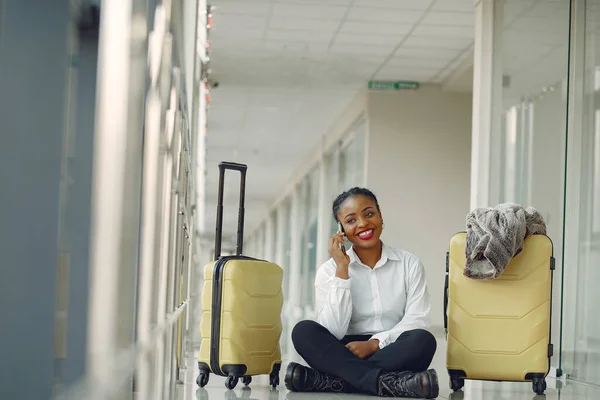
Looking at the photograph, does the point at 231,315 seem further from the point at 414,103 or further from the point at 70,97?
the point at 414,103

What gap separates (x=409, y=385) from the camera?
11.9 feet

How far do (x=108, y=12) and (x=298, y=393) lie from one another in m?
3.02

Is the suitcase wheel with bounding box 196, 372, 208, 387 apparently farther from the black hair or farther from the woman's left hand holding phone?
the black hair

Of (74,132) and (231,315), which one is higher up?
(74,132)

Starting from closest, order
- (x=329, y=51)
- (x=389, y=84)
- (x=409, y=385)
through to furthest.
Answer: (x=409, y=385), (x=329, y=51), (x=389, y=84)

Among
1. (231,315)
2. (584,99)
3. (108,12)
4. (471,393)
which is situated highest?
(584,99)

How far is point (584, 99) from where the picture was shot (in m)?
5.42

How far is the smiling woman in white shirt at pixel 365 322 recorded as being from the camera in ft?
12.4

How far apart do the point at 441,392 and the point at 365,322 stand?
50 centimetres

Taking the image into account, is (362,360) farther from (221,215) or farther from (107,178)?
(107,178)

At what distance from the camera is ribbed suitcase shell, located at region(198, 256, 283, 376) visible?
3916mm

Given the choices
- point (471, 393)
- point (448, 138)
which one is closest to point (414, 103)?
point (448, 138)

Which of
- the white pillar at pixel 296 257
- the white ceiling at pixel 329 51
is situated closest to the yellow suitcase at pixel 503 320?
the white ceiling at pixel 329 51

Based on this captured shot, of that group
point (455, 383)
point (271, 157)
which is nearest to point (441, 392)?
point (455, 383)
